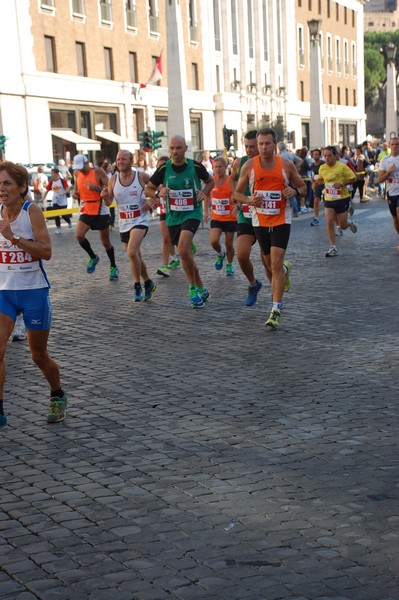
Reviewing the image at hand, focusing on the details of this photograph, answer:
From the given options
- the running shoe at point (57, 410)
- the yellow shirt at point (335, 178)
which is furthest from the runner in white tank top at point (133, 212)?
the running shoe at point (57, 410)

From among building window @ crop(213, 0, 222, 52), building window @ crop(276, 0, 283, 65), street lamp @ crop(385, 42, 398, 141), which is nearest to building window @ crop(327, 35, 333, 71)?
building window @ crop(276, 0, 283, 65)

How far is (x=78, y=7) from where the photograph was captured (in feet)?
144

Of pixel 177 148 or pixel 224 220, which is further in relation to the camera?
pixel 224 220

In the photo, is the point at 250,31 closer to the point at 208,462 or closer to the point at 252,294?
the point at 252,294

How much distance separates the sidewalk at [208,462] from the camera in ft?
12.1

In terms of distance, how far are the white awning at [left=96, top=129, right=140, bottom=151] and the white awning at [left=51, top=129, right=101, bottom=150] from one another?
1.82 metres

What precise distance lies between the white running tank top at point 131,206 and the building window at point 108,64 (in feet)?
117

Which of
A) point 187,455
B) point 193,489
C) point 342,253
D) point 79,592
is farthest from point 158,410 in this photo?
point 342,253

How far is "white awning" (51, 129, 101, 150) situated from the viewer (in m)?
41.2

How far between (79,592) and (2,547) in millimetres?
589

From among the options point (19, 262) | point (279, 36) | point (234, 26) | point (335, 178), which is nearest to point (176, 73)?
point (335, 178)

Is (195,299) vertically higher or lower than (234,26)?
lower

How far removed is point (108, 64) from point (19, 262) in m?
42.5

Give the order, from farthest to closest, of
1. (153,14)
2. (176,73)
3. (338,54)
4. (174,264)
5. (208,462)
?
1. (338,54)
2. (153,14)
3. (176,73)
4. (174,264)
5. (208,462)
